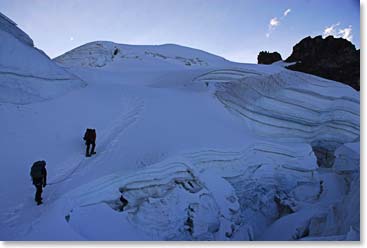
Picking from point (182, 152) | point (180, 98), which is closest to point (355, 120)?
point (180, 98)

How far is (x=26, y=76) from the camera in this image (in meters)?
8.52

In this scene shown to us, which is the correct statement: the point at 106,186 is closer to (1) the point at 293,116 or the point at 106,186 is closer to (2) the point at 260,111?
(2) the point at 260,111

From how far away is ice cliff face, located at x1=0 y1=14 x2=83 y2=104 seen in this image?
7.91 meters

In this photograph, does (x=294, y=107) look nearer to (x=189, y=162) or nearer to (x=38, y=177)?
(x=189, y=162)

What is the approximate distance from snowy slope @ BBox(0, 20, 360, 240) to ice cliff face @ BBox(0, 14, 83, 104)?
10.4 inches

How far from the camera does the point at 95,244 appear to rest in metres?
3.72

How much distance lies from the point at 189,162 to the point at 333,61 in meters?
19.2

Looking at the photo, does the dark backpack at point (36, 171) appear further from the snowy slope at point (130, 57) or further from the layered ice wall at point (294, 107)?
the snowy slope at point (130, 57)

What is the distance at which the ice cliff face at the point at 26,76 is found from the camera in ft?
25.9

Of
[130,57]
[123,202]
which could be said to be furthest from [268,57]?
[123,202]

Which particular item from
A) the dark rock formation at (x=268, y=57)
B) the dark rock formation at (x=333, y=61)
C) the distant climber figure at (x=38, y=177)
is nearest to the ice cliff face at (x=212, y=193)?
the distant climber figure at (x=38, y=177)

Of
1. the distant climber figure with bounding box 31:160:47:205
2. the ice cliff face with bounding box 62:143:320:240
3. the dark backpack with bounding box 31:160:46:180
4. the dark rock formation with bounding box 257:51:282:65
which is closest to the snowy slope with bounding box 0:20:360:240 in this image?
the ice cliff face with bounding box 62:143:320:240

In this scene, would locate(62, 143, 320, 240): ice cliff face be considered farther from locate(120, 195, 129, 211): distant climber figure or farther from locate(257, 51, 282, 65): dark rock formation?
locate(257, 51, 282, 65): dark rock formation

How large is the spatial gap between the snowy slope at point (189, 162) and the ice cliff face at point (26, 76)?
26cm
